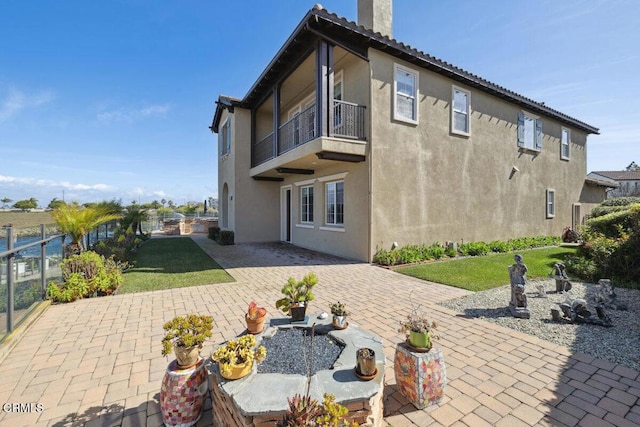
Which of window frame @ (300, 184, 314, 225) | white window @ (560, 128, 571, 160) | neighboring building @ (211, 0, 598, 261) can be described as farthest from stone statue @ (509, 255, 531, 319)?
white window @ (560, 128, 571, 160)

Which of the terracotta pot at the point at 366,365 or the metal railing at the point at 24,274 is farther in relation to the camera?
the metal railing at the point at 24,274

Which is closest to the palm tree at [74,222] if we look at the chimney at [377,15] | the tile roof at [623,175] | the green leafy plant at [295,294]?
the green leafy plant at [295,294]

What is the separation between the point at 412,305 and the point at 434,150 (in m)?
7.98

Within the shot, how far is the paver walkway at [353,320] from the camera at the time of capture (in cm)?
248

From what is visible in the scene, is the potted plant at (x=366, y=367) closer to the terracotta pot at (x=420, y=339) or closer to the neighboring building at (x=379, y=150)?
the terracotta pot at (x=420, y=339)

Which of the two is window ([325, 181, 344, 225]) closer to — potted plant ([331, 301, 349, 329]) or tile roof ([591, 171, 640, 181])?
potted plant ([331, 301, 349, 329])

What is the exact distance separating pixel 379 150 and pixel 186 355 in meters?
8.77

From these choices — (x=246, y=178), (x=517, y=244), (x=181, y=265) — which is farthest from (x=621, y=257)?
(x=246, y=178)

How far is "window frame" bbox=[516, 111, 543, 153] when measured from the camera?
47.4ft

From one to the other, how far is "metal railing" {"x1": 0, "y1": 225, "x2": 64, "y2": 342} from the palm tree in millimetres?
577

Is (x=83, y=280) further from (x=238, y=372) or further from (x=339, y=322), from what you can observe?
(x=339, y=322)

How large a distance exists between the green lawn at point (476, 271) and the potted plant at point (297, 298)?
495cm

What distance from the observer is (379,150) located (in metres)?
9.65

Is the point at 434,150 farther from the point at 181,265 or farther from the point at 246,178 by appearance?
the point at 181,265
